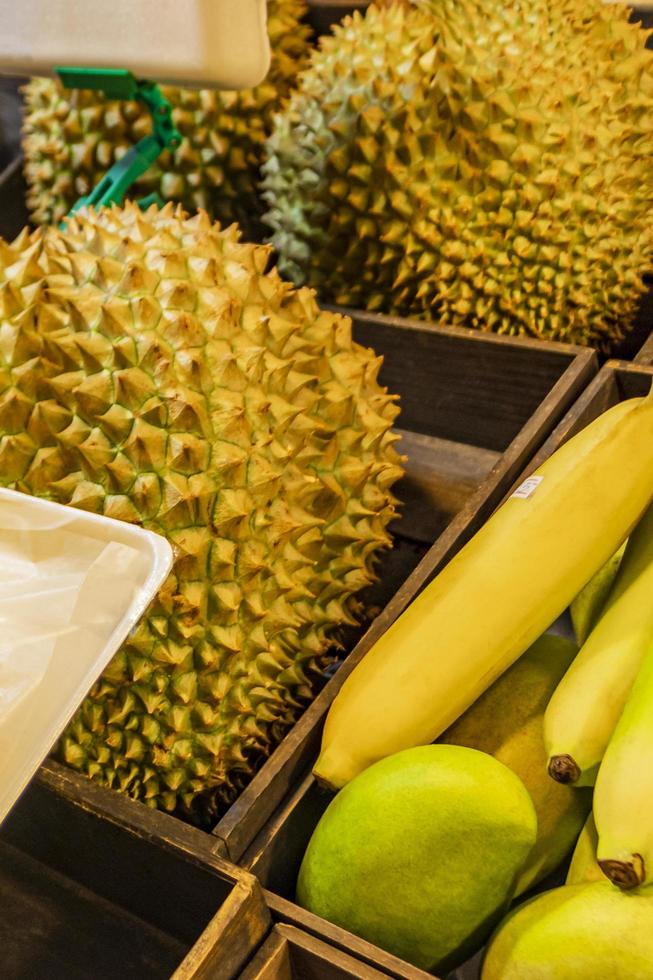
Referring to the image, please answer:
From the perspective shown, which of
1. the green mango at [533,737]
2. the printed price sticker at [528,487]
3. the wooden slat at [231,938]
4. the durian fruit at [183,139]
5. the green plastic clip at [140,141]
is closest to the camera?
the wooden slat at [231,938]

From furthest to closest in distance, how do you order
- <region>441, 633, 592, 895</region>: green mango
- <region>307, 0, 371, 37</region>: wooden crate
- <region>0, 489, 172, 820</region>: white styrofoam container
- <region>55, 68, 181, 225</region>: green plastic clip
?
<region>307, 0, 371, 37</region>: wooden crate, <region>55, 68, 181, 225</region>: green plastic clip, <region>441, 633, 592, 895</region>: green mango, <region>0, 489, 172, 820</region>: white styrofoam container

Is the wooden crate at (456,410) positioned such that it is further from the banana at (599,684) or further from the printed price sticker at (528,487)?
the banana at (599,684)

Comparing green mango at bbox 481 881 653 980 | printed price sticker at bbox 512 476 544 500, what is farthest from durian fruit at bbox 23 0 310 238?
green mango at bbox 481 881 653 980

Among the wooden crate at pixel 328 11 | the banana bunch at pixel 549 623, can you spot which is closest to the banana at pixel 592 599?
the banana bunch at pixel 549 623

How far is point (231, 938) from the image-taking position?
638mm

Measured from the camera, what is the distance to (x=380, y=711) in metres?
0.76

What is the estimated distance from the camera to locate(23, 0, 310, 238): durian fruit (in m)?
1.38

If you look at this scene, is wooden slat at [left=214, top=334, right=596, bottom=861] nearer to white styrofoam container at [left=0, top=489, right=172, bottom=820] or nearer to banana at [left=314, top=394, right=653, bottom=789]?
banana at [left=314, top=394, right=653, bottom=789]

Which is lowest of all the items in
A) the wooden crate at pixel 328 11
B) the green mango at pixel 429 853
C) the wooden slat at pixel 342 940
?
the wooden slat at pixel 342 940

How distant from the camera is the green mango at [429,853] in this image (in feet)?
2.07

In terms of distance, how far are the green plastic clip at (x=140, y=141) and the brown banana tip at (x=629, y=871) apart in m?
0.88

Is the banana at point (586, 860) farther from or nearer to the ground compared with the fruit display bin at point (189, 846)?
farther from the ground

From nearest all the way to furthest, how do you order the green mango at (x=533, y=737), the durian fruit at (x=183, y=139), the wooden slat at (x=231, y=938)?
the wooden slat at (x=231, y=938) < the green mango at (x=533, y=737) < the durian fruit at (x=183, y=139)

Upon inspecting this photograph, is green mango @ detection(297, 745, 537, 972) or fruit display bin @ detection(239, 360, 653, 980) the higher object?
green mango @ detection(297, 745, 537, 972)
